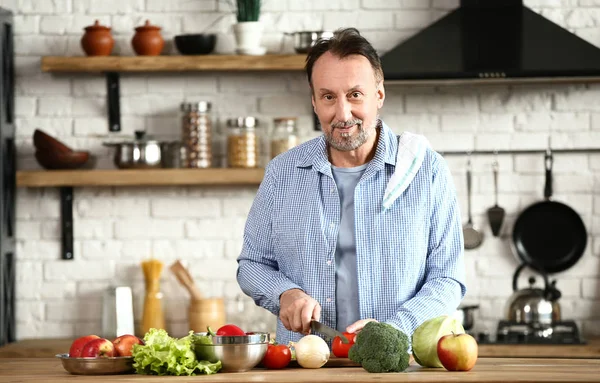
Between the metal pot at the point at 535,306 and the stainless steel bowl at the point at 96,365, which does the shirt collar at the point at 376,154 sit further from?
the metal pot at the point at 535,306

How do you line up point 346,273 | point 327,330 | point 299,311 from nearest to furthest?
point 327,330 < point 299,311 < point 346,273

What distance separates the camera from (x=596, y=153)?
16.1ft

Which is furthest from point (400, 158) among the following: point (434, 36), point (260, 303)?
point (434, 36)

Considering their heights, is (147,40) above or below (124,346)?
above

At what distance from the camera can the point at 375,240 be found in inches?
114

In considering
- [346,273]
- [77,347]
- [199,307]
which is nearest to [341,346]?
[346,273]

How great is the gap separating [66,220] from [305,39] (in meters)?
1.45

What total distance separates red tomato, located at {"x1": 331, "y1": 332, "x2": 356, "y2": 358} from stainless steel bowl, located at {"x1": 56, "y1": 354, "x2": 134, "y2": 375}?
52 centimetres

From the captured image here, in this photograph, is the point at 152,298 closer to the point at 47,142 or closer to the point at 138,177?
the point at 138,177

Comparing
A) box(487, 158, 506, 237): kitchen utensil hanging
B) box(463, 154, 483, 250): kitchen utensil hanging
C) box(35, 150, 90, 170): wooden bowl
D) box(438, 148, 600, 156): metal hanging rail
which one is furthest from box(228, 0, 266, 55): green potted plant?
box(487, 158, 506, 237): kitchen utensil hanging

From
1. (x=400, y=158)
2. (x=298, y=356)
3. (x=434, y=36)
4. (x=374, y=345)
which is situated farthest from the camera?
(x=434, y=36)

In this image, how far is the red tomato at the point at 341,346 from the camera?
8.34 ft

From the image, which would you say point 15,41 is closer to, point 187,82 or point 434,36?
point 187,82

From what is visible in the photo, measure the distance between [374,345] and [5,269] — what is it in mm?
2951
